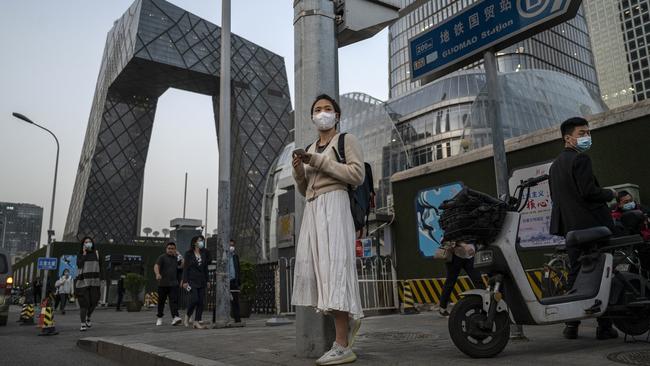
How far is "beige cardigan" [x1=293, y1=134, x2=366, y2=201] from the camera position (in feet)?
11.0

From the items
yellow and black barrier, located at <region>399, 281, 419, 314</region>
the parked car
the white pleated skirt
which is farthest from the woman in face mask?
the parked car

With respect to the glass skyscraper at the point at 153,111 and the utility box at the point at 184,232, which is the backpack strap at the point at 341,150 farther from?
the glass skyscraper at the point at 153,111

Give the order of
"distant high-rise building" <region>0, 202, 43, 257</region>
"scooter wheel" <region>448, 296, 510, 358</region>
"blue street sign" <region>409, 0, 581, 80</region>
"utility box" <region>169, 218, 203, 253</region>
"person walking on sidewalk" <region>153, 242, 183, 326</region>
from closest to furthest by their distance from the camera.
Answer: "scooter wheel" <region>448, 296, 510, 358</region>
"blue street sign" <region>409, 0, 581, 80</region>
"person walking on sidewalk" <region>153, 242, 183, 326</region>
"utility box" <region>169, 218, 203, 253</region>
"distant high-rise building" <region>0, 202, 43, 257</region>

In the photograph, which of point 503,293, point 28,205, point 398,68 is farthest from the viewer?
point 28,205

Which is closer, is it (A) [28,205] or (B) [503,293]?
(B) [503,293]

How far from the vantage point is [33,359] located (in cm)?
531

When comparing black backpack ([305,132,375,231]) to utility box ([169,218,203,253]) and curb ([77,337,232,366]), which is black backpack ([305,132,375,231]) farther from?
utility box ([169,218,203,253])

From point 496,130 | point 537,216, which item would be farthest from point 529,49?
point 496,130

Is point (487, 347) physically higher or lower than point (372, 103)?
lower

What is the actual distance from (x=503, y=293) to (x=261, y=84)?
87397mm

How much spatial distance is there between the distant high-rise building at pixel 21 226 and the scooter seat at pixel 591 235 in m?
195

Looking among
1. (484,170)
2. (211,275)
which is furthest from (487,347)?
(211,275)

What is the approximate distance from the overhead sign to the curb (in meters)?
8.15

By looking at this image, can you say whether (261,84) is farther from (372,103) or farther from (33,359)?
(33,359)
